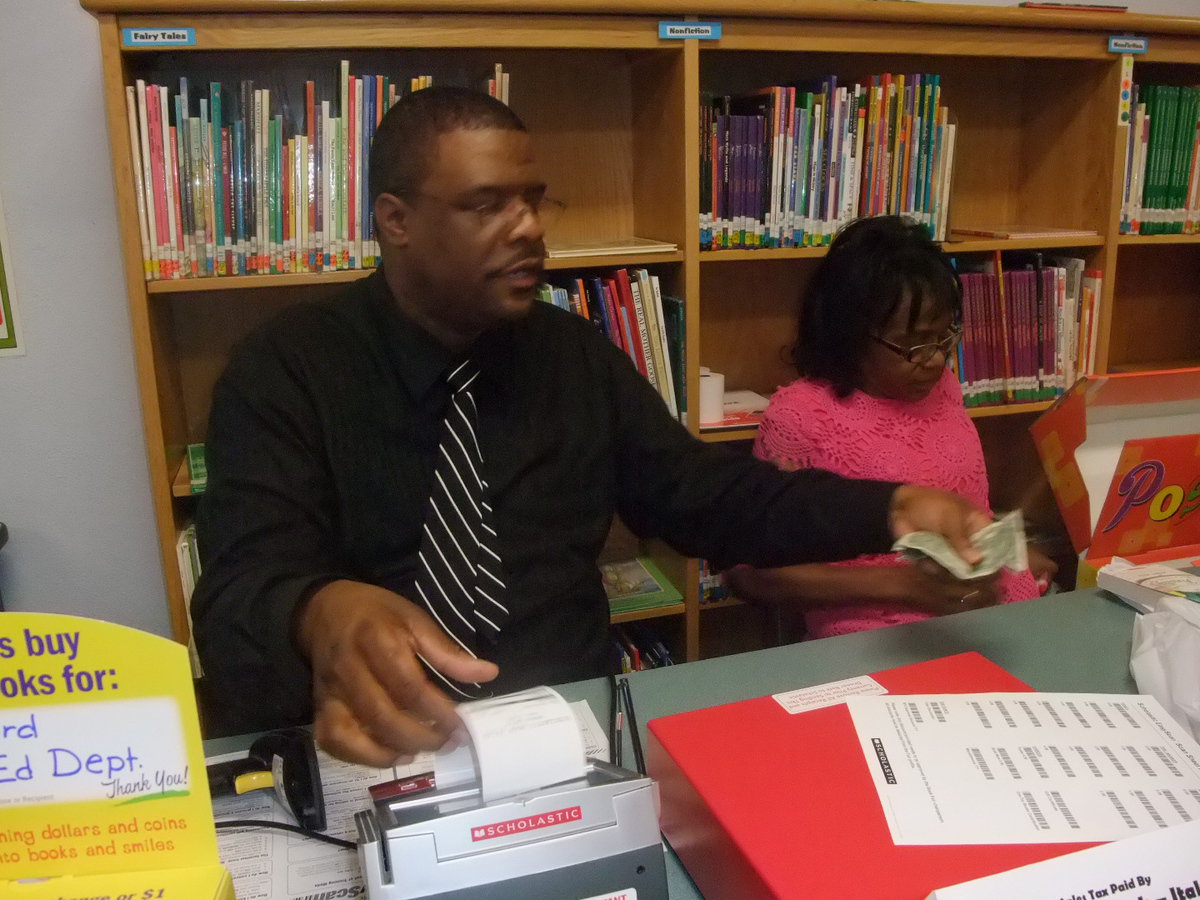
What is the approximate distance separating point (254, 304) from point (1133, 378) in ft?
5.38

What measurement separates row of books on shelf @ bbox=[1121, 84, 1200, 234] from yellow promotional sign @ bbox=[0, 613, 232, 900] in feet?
7.49

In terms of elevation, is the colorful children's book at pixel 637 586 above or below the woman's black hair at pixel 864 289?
below

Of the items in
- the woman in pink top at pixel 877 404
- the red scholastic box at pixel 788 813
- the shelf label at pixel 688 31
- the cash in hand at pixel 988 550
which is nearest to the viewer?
the red scholastic box at pixel 788 813

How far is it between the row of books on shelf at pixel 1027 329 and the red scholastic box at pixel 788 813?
1399mm

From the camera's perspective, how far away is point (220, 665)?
2.97ft

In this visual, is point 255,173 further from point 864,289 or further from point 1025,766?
point 1025,766

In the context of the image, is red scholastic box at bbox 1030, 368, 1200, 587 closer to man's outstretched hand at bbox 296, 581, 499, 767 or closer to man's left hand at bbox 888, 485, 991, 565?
man's left hand at bbox 888, 485, 991, 565

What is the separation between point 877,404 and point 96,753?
4.34 feet

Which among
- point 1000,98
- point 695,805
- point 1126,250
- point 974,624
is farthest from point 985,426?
point 695,805

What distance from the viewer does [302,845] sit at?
0.77 metres

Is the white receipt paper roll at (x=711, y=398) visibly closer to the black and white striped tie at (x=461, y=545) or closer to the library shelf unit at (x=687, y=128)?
the library shelf unit at (x=687, y=128)

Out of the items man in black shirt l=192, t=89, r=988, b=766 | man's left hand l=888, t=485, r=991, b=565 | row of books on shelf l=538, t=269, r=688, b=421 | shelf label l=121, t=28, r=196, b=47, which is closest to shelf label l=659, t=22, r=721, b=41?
row of books on shelf l=538, t=269, r=688, b=421

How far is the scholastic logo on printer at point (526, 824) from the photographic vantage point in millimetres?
569

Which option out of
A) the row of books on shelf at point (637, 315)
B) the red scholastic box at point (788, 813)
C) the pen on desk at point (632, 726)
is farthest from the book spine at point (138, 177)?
the red scholastic box at point (788, 813)
